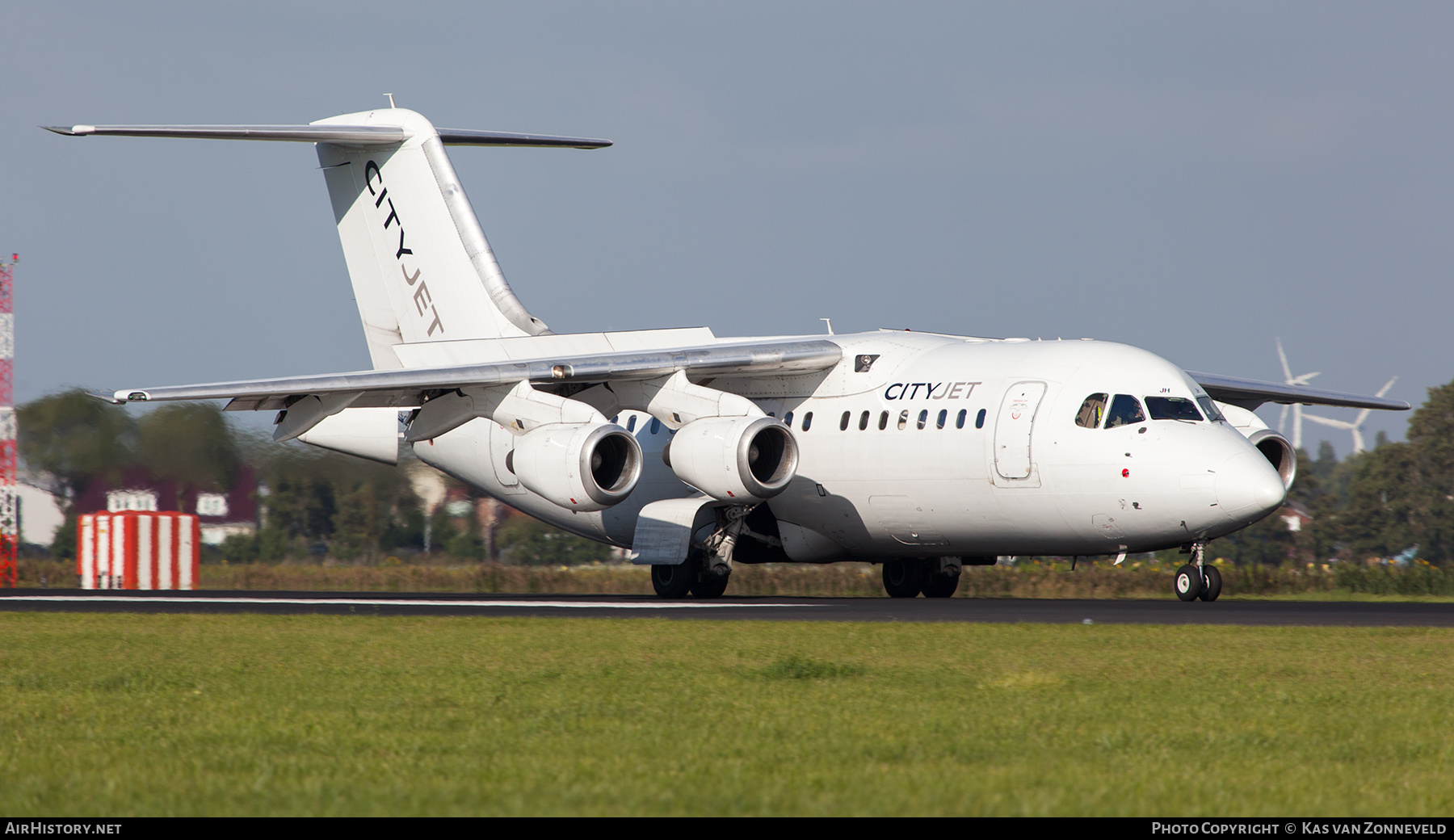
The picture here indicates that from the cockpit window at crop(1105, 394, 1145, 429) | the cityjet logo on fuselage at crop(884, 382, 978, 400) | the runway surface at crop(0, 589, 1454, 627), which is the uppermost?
the cityjet logo on fuselage at crop(884, 382, 978, 400)

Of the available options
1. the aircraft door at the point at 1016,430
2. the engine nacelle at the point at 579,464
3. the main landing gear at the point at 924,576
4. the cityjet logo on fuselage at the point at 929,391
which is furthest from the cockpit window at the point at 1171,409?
the engine nacelle at the point at 579,464

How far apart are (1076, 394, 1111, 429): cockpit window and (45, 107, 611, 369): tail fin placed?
9.48 m

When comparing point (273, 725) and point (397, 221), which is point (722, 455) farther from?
point (273, 725)

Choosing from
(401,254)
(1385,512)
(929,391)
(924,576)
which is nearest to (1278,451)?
(929,391)

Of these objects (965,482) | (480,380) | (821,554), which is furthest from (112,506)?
(965,482)

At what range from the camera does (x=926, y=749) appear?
22.6ft

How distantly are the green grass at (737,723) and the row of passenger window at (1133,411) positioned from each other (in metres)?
5.83

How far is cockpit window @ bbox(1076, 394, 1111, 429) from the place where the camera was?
739 inches

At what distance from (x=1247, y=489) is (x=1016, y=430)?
2.90 m

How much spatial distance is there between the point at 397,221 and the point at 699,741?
19.9 meters

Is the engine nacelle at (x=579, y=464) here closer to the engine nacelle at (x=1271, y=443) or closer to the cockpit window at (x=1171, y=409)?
the cockpit window at (x=1171, y=409)

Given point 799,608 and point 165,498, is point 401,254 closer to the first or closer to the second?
point 165,498

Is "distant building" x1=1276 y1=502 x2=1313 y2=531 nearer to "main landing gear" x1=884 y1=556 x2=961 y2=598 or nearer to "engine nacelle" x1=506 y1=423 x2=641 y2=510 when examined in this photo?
"main landing gear" x1=884 y1=556 x2=961 y2=598

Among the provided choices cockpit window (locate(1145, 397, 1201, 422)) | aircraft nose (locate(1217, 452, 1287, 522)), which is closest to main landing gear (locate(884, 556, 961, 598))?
cockpit window (locate(1145, 397, 1201, 422))
